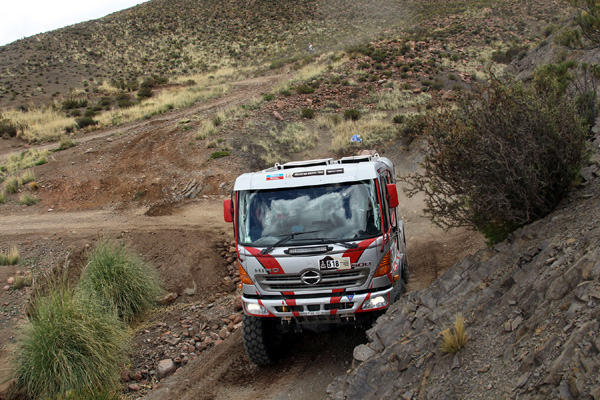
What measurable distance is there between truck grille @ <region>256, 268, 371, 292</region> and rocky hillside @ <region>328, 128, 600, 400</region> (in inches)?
24.6

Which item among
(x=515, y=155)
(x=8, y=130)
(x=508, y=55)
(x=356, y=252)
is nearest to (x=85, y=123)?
(x=8, y=130)

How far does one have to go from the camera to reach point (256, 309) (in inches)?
259

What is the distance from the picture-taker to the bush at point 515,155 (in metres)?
6.86

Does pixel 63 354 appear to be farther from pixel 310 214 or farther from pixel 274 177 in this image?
pixel 310 214

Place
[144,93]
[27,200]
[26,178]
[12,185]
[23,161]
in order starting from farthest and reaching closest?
[144,93]
[23,161]
[26,178]
[12,185]
[27,200]

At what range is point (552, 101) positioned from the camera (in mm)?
7270

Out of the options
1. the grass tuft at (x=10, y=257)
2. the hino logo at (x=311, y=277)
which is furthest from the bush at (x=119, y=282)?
the hino logo at (x=311, y=277)

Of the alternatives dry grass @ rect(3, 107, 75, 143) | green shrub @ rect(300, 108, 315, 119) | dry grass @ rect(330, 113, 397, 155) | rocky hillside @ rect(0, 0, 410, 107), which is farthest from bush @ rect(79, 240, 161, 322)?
rocky hillside @ rect(0, 0, 410, 107)

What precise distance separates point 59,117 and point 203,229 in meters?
25.7

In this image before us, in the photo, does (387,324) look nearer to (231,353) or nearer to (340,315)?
(340,315)

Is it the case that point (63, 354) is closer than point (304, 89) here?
Yes

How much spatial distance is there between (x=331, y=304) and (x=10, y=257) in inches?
405

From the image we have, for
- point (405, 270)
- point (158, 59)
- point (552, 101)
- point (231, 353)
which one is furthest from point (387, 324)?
point (158, 59)

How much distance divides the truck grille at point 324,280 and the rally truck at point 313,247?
0.04 feet
